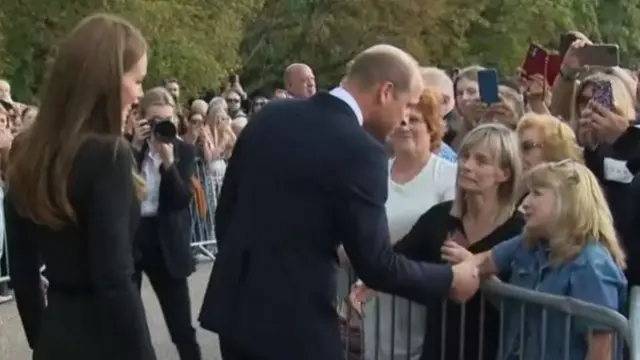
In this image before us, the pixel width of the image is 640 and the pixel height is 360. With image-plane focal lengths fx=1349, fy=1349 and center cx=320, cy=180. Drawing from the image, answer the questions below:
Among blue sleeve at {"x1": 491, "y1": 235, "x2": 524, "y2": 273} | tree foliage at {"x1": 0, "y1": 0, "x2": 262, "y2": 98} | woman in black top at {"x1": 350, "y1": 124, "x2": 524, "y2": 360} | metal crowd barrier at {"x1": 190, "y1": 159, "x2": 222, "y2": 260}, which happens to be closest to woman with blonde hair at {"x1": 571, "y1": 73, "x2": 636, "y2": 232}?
woman in black top at {"x1": 350, "y1": 124, "x2": 524, "y2": 360}

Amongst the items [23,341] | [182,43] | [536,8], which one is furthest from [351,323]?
[536,8]

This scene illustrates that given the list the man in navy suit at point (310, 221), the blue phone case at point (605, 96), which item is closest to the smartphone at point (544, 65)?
the blue phone case at point (605, 96)

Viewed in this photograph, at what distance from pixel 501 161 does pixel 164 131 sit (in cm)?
300

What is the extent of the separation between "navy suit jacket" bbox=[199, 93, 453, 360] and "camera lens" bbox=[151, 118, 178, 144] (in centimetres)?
327

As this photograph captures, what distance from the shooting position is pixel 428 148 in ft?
20.6

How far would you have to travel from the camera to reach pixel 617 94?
608 centimetres

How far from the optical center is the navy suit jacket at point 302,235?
4.42m

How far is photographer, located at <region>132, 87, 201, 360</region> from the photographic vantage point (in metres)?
7.50

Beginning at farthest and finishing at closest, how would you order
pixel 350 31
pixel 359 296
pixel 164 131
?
pixel 350 31, pixel 164 131, pixel 359 296

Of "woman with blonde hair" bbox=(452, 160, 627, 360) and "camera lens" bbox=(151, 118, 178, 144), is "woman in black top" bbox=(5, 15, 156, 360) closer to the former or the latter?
"woman with blonde hair" bbox=(452, 160, 627, 360)

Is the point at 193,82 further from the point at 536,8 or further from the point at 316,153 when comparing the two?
the point at 316,153

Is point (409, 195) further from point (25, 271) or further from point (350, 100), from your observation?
point (25, 271)

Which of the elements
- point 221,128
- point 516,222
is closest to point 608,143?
point 516,222

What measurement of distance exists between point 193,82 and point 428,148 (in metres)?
20.4
